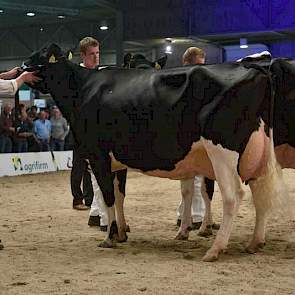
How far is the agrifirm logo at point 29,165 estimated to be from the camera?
49.2ft

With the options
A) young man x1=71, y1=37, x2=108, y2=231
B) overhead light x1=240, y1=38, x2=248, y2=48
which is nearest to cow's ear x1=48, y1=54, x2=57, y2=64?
young man x1=71, y1=37, x2=108, y2=231

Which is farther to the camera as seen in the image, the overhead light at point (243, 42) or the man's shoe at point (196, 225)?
the overhead light at point (243, 42)

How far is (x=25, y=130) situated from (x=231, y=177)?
12.0 meters

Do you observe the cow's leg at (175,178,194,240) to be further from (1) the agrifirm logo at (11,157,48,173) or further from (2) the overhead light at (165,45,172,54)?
(2) the overhead light at (165,45,172,54)

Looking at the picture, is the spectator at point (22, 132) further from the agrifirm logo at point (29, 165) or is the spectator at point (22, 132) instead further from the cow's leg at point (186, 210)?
the cow's leg at point (186, 210)

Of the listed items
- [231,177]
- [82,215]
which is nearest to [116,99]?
[231,177]

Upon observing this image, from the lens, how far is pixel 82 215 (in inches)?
324

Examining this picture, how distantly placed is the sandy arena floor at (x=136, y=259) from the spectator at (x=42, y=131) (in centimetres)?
819

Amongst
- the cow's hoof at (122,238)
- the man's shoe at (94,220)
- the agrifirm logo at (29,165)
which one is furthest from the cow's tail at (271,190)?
the agrifirm logo at (29,165)

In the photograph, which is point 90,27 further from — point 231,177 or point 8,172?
point 231,177

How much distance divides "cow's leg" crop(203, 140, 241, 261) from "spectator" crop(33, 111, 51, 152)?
1214 cm

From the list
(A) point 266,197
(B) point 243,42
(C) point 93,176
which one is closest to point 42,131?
(C) point 93,176

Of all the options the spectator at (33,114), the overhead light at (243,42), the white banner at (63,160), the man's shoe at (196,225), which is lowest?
the white banner at (63,160)

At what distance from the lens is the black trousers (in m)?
8.51
